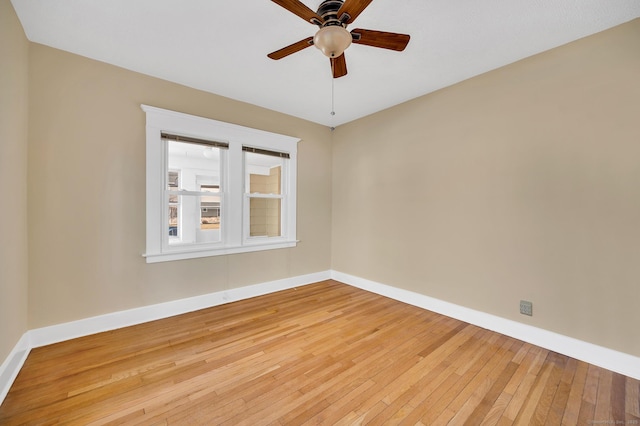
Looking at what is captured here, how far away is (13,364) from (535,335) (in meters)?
4.27

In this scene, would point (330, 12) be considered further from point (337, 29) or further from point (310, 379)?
point (310, 379)

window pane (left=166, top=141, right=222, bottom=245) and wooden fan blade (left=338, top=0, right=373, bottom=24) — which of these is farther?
window pane (left=166, top=141, right=222, bottom=245)

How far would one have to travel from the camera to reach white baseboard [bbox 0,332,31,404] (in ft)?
5.51

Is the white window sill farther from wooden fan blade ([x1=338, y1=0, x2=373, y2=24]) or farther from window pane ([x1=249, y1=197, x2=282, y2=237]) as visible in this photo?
wooden fan blade ([x1=338, y1=0, x2=373, y2=24])

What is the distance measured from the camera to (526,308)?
95.3 inches

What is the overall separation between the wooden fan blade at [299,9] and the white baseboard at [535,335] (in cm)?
308

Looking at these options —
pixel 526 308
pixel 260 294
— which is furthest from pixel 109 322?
pixel 526 308

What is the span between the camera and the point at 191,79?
2.86 meters

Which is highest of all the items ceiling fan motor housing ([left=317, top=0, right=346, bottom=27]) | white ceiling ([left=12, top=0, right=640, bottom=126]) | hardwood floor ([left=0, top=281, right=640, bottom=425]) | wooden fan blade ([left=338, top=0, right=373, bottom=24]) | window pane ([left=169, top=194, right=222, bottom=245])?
white ceiling ([left=12, top=0, right=640, bottom=126])

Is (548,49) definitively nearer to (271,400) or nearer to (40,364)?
(271,400)

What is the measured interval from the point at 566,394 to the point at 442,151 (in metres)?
2.38

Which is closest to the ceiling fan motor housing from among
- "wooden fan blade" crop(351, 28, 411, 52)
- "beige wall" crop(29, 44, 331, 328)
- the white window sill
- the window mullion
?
"wooden fan blade" crop(351, 28, 411, 52)

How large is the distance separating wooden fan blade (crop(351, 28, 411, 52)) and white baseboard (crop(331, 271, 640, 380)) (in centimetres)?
270

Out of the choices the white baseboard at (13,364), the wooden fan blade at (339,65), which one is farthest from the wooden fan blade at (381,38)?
the white baseboard at (13,364)
